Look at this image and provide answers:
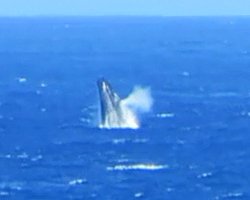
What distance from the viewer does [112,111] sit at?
291 ft

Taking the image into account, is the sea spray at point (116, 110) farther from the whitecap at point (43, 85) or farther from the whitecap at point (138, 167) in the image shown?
the whitecap at point (43, 85)

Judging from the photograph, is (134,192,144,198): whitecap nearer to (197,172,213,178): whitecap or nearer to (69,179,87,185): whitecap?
(69,179,87,185): whitecap

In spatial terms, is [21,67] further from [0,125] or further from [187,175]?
[187,175]

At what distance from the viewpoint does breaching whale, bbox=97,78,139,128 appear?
87312 millimetres

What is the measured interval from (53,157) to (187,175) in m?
10.1

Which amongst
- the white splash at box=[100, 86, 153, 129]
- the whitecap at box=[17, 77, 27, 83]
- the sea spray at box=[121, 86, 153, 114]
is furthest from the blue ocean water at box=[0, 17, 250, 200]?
the sea spray at box=[121, 86, 153, 114]

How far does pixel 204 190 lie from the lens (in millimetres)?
65188

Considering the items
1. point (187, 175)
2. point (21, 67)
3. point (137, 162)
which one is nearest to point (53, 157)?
point (137, 162)

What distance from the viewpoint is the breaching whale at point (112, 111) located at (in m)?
87.3

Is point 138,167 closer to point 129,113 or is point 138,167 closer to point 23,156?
point 23,156

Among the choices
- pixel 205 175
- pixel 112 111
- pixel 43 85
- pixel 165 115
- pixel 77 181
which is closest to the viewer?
pixel 77 181

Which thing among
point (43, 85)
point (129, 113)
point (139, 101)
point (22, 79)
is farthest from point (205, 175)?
point (22, 79)

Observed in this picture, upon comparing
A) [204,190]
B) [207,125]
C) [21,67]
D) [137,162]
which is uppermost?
[21,67]

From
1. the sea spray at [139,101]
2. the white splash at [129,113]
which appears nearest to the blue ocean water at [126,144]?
the white splash at [129,113]
